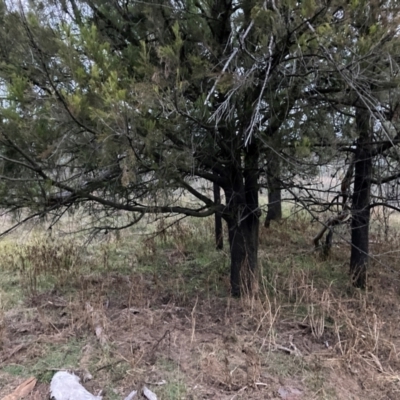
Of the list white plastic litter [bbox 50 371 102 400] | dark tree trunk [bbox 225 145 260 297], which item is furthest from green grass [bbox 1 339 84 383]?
dark tree trunk [bbox 225 145 260 297]

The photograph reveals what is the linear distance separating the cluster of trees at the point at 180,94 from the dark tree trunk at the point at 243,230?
4 cm

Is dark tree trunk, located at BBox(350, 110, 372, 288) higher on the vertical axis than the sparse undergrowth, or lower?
higher

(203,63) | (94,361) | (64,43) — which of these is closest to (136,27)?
(203,63)

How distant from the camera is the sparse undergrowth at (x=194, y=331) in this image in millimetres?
2779

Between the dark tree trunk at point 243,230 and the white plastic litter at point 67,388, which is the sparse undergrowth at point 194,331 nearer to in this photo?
the white plastic litter at point 67,388

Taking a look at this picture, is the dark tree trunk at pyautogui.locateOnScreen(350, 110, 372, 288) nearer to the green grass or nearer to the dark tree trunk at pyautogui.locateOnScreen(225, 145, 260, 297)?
the dark tree trunk at pyautogui.locateOnScreen(225, 145, 260, 297)

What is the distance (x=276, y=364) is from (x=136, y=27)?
9.96 ft

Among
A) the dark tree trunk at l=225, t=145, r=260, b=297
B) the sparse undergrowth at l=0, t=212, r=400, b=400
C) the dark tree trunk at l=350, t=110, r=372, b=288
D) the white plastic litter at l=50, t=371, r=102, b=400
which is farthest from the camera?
the dark tree trunk at l=350, t=110, r=372, b=288

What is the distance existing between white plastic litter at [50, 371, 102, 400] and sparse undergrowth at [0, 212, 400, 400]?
0.09 metres

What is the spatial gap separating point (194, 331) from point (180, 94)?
1.95m

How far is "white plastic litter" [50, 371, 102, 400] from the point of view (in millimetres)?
2531

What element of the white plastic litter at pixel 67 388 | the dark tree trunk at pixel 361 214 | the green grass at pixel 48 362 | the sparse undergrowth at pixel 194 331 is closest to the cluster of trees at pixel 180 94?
the dark tree trunk at pixel 361 214

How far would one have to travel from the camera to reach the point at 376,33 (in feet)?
8.59

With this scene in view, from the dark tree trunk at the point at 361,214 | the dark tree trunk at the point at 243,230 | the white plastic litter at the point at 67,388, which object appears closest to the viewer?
the white plastic litter at the point at 67,388
